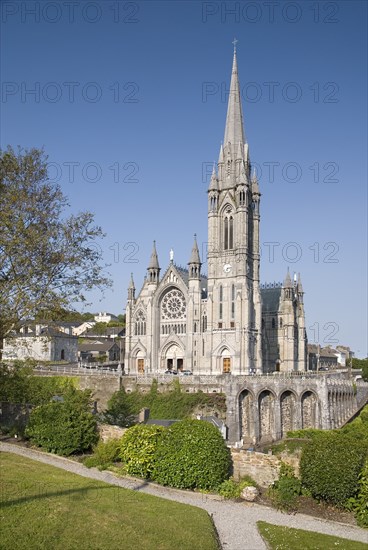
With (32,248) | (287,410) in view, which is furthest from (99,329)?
(32,248)

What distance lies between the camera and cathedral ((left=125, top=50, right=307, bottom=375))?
2820 inches

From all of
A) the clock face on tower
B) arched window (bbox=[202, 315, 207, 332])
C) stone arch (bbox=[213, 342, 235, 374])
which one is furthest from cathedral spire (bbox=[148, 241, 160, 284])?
stone arch (bbox=[213, 342, 235, 374])

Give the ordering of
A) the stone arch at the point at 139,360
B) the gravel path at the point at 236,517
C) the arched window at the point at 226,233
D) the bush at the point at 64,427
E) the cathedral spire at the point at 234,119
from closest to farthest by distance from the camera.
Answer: the gravel path at the point at 236,517 < the bush at the point at 64,427 < the arched window at the point at 226,233 < the stone arch at the point at 139,360 < the cathedral spire at the point at 234,119

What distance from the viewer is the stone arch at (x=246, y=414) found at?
186 feet

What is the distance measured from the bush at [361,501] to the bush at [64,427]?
11.2 metres

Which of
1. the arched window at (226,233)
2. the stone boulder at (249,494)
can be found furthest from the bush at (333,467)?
the arched window at (226,233)

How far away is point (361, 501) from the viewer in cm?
1736

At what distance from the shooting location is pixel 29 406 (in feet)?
89.9

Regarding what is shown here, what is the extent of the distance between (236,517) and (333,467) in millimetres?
3662

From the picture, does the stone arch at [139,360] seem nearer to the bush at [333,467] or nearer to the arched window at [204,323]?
the arched window at [204,323]

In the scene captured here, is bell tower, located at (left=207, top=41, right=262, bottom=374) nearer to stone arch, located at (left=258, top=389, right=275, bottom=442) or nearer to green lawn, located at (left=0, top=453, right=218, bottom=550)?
stone arch, located at (left=258, top=389, right=275, bottom=442)

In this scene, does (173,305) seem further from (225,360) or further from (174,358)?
(225,360)

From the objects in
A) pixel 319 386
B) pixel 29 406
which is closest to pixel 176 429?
pixel 29 406

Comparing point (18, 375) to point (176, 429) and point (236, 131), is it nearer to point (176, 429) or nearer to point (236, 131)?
point (176, 429)
